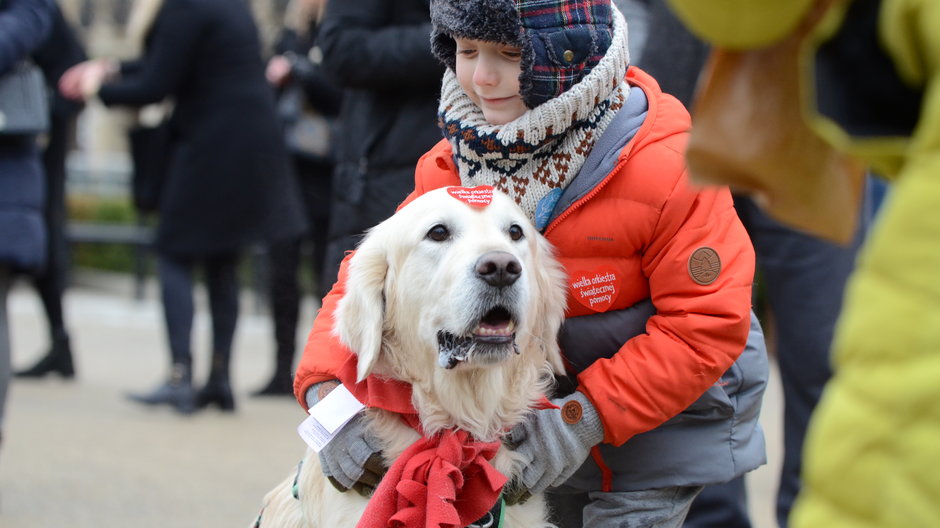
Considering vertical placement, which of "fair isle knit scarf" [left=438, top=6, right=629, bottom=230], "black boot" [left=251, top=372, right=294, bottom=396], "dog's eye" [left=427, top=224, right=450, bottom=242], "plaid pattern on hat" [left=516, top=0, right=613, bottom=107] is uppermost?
"plaid pattern on hat" [left=516, top=0, right=613, bottom=107]

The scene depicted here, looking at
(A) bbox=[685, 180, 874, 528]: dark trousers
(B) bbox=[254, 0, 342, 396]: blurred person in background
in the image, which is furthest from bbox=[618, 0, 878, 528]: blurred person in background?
(B) bbox=[254, 0, 342, 396]: blurred person in background

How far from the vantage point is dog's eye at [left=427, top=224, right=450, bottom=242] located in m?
2.85

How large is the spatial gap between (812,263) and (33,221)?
2.94 metres

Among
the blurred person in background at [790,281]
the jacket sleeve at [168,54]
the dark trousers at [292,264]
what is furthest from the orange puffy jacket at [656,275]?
the dark trousers at [292,264]

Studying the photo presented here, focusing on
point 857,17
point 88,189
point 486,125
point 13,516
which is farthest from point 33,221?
point 88,189

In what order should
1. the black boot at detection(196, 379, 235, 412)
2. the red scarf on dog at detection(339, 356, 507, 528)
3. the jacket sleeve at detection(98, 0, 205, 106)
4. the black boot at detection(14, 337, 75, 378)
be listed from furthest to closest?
the black boot at detection(14, 337, 75, 378) < the black boot at detection(196, 379, 235, 412) < the jacket sleeve at detection(98, 0, 205, 106) < the red scarf on dog at detection(339, 356, 507, 528)

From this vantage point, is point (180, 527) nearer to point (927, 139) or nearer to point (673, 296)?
point (673, 296)

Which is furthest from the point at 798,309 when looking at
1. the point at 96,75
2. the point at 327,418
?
the point at 96,75

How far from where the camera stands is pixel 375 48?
164 inches

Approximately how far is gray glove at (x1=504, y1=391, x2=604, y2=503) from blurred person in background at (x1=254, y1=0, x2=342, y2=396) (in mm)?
3963

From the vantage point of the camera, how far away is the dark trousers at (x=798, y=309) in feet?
13.1

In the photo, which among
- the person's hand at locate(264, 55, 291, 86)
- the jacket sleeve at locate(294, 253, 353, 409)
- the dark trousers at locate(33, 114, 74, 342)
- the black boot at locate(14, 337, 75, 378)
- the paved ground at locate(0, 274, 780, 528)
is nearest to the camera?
the jacket sleeve at locate(294, 253, 353, 409)

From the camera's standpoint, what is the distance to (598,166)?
2801 mm

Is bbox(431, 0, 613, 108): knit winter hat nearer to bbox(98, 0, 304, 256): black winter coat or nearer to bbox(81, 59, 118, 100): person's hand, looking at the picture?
bbox(98, 0, 304, 256): black winter coat
